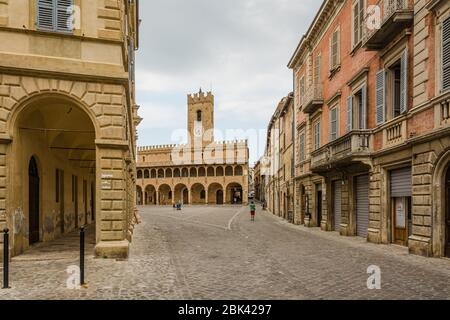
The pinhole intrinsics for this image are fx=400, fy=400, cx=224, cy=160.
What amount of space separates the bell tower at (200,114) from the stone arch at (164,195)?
14272mm

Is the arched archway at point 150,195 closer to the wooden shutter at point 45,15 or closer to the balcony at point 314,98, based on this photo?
the balcony at point 314,98

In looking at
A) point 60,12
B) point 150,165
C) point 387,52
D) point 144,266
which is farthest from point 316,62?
point 150,165

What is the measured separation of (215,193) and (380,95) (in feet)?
222

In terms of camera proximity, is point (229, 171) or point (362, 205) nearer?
point (362, 205)

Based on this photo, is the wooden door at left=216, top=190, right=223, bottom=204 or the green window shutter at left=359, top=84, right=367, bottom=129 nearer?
the green window shutter at left=359, top=84, right=367, bottom=129

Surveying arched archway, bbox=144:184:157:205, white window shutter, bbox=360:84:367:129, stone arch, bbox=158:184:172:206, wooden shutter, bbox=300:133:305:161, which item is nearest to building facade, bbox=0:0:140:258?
white window shutter, bbox=360:84:367:129

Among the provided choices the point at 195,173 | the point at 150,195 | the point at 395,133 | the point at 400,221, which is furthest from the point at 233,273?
the point at 150,195

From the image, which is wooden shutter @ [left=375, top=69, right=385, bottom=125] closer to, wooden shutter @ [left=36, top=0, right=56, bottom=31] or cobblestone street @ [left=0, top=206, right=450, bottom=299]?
cobblestone street @ [left=0, top=206, right=450, bottom=299]

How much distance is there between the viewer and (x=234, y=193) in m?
82.2

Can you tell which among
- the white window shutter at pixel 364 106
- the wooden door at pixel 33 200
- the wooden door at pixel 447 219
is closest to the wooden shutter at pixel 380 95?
the white window shutter at pixel 364 106

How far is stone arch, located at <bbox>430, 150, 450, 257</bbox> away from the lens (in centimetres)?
1088

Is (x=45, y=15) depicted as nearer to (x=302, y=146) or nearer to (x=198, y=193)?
(x=302, y=146)

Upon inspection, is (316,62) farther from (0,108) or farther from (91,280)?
(91,280)

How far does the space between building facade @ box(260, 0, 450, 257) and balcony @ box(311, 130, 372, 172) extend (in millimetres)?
39
